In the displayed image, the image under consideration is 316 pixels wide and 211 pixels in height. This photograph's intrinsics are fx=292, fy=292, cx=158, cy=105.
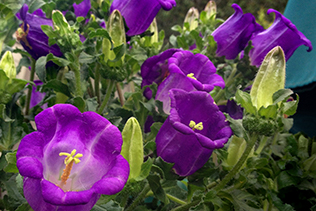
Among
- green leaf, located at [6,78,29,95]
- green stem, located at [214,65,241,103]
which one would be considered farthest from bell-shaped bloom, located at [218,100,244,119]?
green leaf, located at [6,78,29,95]

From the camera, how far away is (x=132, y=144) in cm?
39

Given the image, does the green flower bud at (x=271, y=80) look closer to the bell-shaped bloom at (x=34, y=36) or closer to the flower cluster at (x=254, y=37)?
the flower cluster at (x=254, y=37)

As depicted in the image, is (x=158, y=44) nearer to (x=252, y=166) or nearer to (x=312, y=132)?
(x=252, y=166)

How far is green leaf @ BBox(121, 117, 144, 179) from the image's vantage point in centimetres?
39

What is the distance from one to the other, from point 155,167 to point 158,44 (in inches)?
15.7

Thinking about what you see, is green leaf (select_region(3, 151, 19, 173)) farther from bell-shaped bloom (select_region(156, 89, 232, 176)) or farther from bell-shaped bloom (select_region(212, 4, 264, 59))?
bell-shaped bloom (select_region(212, 4, 264, 59))

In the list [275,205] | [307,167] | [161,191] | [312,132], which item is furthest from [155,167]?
[312,132]

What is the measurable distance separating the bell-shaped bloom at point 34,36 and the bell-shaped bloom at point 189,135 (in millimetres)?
273

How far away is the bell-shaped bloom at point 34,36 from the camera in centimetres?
56

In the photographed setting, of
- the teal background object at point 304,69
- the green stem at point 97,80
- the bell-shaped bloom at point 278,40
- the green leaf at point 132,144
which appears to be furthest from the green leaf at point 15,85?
the teal background object at point 304,69

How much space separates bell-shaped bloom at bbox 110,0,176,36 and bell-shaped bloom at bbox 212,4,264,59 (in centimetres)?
15

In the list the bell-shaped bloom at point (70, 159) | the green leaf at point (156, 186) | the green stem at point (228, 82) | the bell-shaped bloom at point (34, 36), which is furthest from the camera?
the green stem at point (228, 82)

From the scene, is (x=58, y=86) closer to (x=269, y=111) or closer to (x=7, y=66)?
(x=7, y=66)

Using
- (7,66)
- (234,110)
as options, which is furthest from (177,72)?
(7,66)
